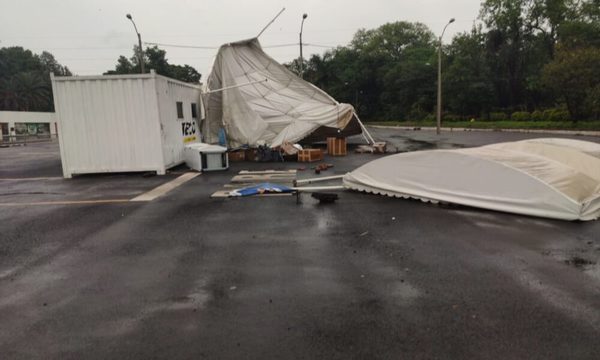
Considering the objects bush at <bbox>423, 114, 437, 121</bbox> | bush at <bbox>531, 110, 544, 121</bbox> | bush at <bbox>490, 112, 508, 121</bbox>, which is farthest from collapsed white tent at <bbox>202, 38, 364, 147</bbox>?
bush at <bbox>423, 114, 437, 121</bbox>

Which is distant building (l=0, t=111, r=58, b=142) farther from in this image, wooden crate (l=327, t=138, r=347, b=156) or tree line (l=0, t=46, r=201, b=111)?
wooden crate (l=327, t=138, r=347, b=156)

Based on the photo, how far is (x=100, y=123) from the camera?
39.4 feet

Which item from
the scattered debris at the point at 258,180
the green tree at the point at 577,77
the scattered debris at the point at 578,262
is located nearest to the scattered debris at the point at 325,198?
the scattered debris at the point at 258,180

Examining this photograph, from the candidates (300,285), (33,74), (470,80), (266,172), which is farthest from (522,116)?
(33,74)

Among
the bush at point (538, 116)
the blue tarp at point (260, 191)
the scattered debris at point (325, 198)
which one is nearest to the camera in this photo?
the scattered debris at point (325, 198)

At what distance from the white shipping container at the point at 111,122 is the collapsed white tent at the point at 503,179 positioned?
699cm

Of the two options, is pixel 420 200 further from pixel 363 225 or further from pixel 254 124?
pixel 254 124

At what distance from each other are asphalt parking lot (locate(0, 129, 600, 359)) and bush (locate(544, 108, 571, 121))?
34.7m

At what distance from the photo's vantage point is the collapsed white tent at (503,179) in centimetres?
634

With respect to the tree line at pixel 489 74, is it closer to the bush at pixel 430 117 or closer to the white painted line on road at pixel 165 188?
the bush at pixel 430 117

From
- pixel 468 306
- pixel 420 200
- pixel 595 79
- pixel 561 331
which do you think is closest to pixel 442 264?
pixel 468 306

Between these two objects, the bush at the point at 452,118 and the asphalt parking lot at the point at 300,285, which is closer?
the asphalt parking lot at the point at 300,285

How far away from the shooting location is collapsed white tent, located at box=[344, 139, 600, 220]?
6.34 m

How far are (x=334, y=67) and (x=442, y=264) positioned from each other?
70.4 m
